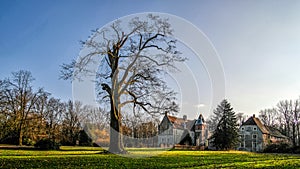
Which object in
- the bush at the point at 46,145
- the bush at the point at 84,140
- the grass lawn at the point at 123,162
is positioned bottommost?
the bush at the point at 84,140

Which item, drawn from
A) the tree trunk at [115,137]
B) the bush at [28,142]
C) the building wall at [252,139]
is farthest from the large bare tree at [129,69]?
the building wall at [252,139]

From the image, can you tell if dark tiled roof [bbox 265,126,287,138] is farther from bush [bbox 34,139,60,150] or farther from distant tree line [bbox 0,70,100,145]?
bush [bbox 34,139,60,150]

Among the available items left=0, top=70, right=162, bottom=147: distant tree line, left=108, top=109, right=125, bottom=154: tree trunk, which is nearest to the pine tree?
left=0, top=70, right=162, bottom=147: distant tree line

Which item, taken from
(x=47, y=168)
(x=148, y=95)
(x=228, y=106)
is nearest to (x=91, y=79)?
(x=148, y=95)

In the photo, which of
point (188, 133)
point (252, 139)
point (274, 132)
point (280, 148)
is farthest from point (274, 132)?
point (188, 133)

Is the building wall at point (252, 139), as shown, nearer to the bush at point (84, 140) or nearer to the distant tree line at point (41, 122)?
the distant tree line at point (41, 122)

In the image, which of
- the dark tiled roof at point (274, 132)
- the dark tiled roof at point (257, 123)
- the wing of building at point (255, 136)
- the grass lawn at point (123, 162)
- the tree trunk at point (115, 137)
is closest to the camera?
the grass lawn at point (123, 162)

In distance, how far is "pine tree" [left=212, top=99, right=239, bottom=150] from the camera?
43875 mm

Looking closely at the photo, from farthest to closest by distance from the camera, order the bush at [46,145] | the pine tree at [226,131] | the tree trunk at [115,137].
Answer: the pine tree at [226,131] → the bush at [46,145] → the tree trunk at [115,137]

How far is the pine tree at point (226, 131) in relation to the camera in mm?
43875

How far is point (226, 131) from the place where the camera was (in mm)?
44281

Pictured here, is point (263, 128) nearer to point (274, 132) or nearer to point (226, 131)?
point (274, 132)

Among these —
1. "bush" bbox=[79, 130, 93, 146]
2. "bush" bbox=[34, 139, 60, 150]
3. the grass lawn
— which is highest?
the grass lawn

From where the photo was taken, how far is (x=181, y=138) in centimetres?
4912
